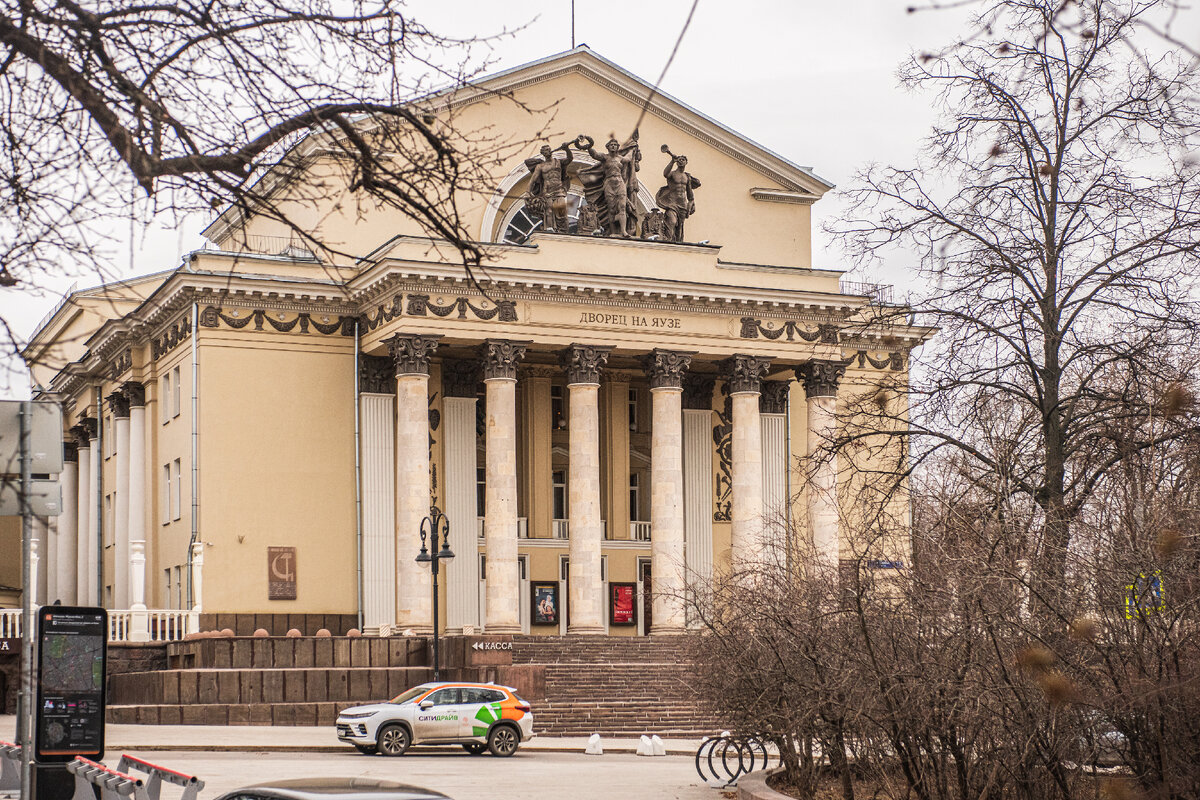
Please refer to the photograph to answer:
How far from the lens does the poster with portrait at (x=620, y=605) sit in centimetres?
4959

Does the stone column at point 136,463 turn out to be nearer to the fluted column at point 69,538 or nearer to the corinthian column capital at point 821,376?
the fluted column at point 69,538

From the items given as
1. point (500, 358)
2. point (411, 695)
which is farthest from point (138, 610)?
point (411, 695)

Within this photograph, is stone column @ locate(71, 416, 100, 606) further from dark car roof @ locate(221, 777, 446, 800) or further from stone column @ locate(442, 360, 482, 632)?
dark car roof @ locate(221, 777, 446, 800)

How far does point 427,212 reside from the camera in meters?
9.21

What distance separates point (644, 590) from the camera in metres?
49.9

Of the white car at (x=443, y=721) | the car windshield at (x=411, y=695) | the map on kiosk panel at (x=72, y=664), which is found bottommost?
the white car at (x=443, y=721)

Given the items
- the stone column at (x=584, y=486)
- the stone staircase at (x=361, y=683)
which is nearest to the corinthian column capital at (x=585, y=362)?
the stone column at (x=584, y=486)

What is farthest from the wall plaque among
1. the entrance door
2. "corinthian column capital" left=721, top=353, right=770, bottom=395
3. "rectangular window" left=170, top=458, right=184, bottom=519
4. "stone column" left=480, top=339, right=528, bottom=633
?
"corinthian column capital" left=721, top=353, right=770, bottom=395

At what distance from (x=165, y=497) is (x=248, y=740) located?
1863 cm

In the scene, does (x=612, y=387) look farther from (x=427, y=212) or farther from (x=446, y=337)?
(x=427, y=212)

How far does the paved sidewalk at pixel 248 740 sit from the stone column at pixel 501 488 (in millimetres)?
7177

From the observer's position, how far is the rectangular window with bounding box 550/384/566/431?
4988 cm

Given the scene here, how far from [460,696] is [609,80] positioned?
24.5 m

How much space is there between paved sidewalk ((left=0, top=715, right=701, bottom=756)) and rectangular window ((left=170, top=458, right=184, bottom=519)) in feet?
32.6
